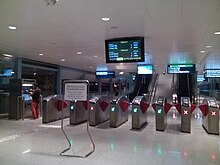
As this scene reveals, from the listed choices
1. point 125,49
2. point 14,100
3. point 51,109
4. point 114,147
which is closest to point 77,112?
point 51,109

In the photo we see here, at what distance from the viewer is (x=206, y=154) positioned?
461 cm

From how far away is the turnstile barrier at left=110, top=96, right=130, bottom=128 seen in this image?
7.94m

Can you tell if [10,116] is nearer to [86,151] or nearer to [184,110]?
[86,151]

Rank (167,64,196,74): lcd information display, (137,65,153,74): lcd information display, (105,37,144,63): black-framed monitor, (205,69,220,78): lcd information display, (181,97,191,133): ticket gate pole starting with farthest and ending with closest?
(205,69,220,78): lcd information display
(137,65,153,74): lcd information display
(167,64,196,74): lcd information display
(181,97,191,133): ticket gate pole
(105,37,144,63): black-framed monitor

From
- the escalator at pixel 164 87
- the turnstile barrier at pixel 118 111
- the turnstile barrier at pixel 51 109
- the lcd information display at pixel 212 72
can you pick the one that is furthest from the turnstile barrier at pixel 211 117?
the escalator at pixel 164 87

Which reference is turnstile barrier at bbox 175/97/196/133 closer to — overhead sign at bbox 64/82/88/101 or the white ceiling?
the white ceiling

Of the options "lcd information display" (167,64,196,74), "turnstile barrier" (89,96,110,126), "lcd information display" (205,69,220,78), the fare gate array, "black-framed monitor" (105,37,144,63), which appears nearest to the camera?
"black-framed monitor" (105,37,144,63)

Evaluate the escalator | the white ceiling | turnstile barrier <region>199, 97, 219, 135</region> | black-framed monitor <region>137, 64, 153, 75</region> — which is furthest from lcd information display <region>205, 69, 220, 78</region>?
turnstile barrier <region>199, 97, 219, 135</region>

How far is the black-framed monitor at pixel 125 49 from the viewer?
6.48 metres

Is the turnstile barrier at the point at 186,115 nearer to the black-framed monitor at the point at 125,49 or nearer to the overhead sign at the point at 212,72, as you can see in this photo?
Result: the black-framed monitor at the point at 125,49

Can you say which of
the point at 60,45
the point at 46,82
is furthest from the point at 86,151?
the point at 46,82

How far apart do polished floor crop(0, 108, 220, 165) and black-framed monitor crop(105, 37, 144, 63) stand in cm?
235

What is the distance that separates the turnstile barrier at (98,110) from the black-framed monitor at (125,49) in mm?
2316

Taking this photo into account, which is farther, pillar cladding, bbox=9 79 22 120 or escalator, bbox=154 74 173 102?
escalator, bbox=154 74 173 102
